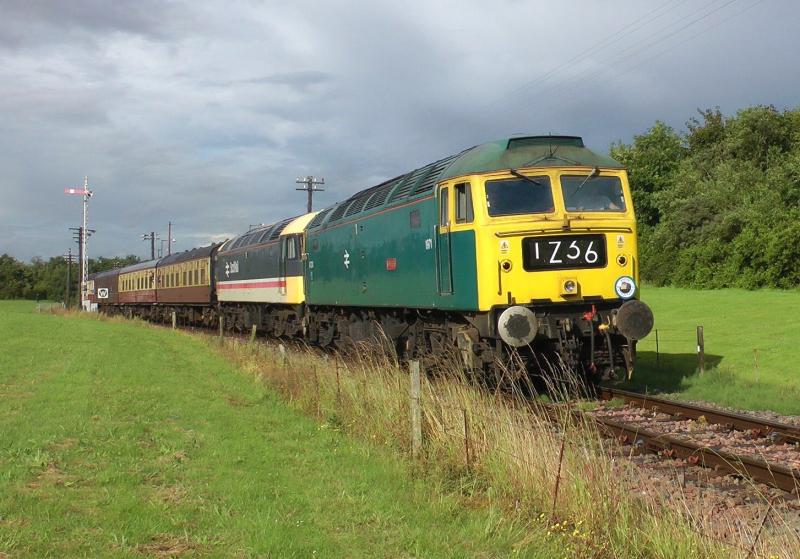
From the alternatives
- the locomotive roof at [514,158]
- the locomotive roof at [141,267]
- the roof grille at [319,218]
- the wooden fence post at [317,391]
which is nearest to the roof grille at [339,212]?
the roof grille at [319,218]

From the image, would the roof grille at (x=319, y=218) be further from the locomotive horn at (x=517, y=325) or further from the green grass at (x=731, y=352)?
the locomotive horn at (x=517, y=325)

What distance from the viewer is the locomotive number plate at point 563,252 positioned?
10.7m

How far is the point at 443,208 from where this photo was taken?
38.2 feet

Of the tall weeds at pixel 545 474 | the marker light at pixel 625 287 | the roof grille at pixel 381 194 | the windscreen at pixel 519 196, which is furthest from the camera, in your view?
the roof grille at pixel 381 194

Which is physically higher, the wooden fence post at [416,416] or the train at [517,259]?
the train at [517,259]

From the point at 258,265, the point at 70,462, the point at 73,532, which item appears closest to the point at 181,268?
the point at 258,265

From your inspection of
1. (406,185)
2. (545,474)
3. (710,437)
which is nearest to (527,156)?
(406,185)

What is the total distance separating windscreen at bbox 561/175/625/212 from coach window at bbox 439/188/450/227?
1.71 m

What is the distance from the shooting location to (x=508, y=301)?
1050cm

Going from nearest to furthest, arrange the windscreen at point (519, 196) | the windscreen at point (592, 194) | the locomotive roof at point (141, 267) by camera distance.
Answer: the windscreen at point (519, 196) → the windscreen at point (592, 194) → the locomotive roof at point (141, 267)

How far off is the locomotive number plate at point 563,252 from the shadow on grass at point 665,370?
Result: 210 cm

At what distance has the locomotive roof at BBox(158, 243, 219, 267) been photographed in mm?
32688

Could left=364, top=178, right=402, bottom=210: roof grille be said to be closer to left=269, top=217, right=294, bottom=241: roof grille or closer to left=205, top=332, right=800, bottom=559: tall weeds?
left=205, top=332, right=800, bottom=559: tall weeds

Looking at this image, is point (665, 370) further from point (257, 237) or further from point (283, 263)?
point (257, 237)
